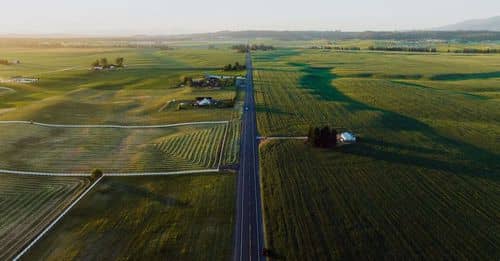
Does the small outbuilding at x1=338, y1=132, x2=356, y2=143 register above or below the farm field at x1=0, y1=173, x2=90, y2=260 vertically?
above

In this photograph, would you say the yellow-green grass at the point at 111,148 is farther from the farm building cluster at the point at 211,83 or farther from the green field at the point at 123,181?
the farm building cluster at the point at 211,83

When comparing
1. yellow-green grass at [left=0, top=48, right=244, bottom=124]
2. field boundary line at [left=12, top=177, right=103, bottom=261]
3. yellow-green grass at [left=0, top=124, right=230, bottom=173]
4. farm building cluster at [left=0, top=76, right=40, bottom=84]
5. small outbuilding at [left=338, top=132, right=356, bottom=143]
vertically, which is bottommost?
field boundary line at [left=12, top=177, right=103, bottom=261]

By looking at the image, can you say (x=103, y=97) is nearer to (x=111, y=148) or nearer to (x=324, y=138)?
(x=111, y=148)

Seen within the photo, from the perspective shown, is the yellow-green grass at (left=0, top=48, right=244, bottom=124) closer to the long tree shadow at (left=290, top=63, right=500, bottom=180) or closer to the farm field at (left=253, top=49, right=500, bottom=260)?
the farm field at (left=253, top=49, right=500, bottom=260)

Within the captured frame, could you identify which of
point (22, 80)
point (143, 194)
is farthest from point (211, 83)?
point (143, 194)

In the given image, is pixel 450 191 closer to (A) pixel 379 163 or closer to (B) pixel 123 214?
(A) pixel 379 163

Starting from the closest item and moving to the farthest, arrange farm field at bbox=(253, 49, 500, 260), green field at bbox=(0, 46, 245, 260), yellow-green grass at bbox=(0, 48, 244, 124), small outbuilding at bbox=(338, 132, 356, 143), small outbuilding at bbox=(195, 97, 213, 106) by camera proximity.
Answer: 1. farm field at bbox=(253, 49, 500, 260)
2. green field at bbox=(0, 46, 245, 260)
3. small outbuilding at bbox=(338, 132, 356, 143)
4. yellow-green grass at bbox=(0, 48, 244, 124)
5. small outbuilding at bbox=(195, 97, 213, 106)

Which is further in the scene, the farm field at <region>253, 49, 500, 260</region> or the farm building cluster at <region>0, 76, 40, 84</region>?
the farm building cluster at <region>0, 76, 40, 84</region>

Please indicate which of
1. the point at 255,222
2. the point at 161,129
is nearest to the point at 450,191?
the point at 255,222

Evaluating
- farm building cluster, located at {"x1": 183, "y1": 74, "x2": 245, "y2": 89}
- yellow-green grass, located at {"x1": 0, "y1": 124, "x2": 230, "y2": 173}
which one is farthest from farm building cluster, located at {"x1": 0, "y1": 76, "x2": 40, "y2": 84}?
yellow-green grass, located at {"x1": 0, "y1": 124, "x2": 230, "y2": 173}
